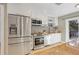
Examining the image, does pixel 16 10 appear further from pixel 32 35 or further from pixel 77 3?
pixel 77 3

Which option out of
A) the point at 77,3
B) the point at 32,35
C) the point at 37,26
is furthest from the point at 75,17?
the point at 32,35

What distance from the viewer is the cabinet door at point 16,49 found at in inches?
65.1

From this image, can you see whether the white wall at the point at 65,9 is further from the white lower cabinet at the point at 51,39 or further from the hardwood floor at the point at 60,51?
the hardwood floor at the point at 60,51

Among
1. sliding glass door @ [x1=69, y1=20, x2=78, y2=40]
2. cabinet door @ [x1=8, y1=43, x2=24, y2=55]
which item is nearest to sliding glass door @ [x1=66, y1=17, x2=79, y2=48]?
sliding glass door @ [x1=69, y1=20, x2=78, y2=40]

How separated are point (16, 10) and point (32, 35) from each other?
1.39 feet

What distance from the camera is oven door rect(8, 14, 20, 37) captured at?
1.64 m

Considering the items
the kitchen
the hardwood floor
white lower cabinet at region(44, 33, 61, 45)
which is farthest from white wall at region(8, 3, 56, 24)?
the hardwood floor

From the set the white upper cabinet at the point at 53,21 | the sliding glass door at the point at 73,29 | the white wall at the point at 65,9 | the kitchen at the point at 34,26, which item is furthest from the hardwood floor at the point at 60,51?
the white wall at the point at 65,9

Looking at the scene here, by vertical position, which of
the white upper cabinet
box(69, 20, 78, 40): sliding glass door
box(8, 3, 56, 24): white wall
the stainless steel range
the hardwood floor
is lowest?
the hardwood floor

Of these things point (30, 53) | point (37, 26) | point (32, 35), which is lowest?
point (30, 53)

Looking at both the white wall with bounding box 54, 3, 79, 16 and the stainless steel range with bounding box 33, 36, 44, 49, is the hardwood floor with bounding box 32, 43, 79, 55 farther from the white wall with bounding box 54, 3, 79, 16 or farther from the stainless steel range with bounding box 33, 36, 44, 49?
the white wall with bounding box 54, 3, 79, 16

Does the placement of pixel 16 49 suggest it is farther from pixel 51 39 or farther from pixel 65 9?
pixel 65 9

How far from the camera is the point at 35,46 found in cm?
171

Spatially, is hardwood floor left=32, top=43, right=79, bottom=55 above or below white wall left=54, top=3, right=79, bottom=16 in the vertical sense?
below
